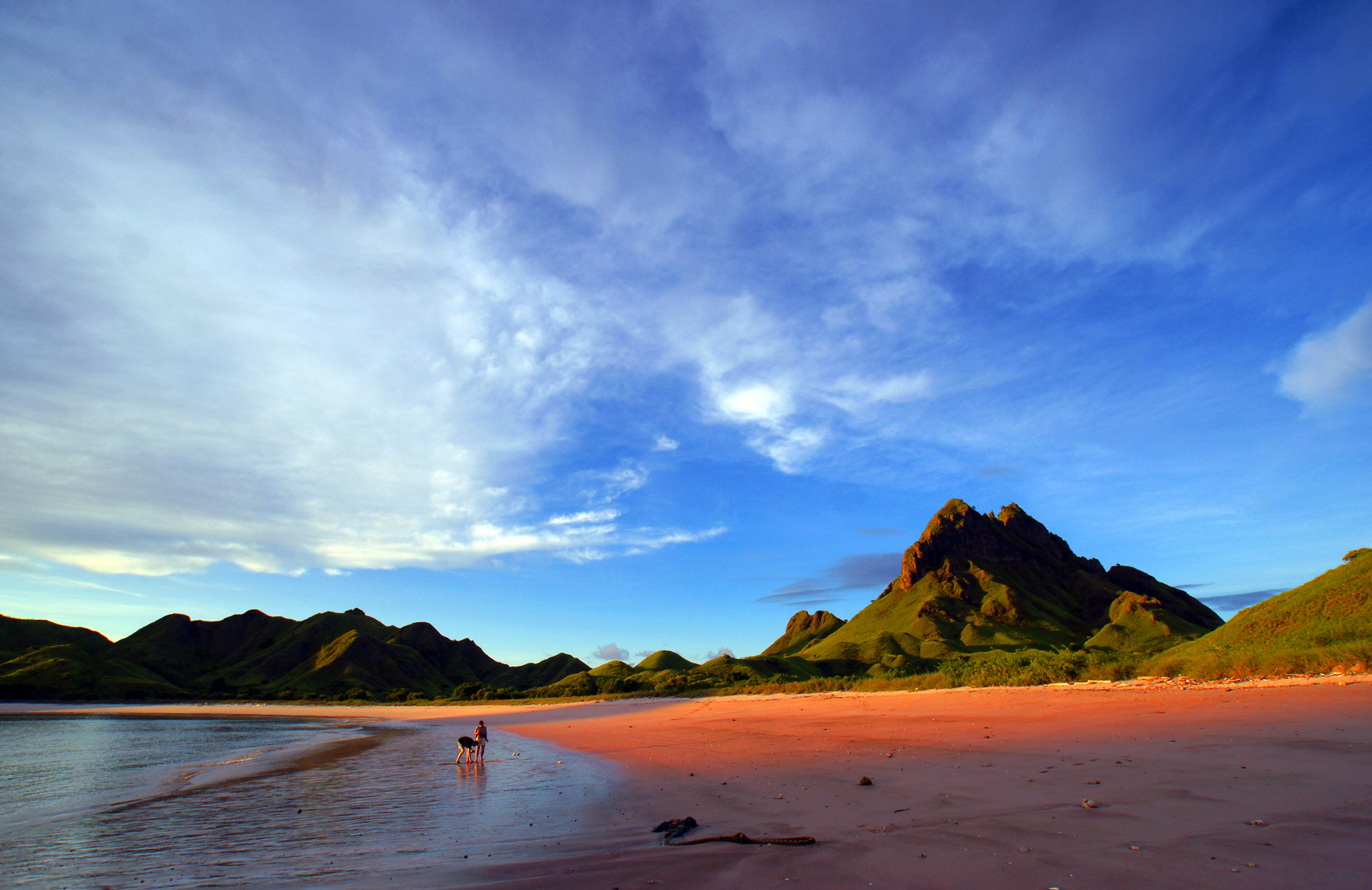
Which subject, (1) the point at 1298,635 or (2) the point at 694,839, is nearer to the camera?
(2) the point at 694,839

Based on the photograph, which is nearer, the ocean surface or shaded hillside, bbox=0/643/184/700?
the ocean surface

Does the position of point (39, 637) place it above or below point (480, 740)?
above

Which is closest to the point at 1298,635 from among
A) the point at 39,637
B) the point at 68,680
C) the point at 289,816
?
the point at 289,816

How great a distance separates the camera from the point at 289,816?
1364 centimetres

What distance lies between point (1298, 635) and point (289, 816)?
37.3 metres

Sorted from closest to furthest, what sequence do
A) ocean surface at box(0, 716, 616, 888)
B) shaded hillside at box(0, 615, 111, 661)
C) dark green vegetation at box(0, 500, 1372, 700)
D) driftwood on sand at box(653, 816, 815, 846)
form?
driftwood on sand at box(653, 816, 815, 846) < ocean surface at box(0, 716, 616, 888) < dark green vegetation at box(0, 500, 1372, 700) < shaded hillside at box(0, 615, 111, 661)

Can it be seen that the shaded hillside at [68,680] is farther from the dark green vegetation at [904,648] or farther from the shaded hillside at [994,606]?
the shaded hillside at [994,606]

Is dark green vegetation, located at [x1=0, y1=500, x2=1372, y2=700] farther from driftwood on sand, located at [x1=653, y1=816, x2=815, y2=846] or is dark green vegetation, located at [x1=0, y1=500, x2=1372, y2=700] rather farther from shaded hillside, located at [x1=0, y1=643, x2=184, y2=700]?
driftwood on sand, located at [x1=653, y1=816, x2=815, y2=846]

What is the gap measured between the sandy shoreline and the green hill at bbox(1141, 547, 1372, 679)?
3.55m

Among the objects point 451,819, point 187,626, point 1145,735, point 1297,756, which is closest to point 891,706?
point 1145,735

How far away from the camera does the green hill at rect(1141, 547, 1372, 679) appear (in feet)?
68.9

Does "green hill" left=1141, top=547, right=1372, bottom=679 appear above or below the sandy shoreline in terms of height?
above

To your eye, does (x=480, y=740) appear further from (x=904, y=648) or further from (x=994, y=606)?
(x=994, y=606)

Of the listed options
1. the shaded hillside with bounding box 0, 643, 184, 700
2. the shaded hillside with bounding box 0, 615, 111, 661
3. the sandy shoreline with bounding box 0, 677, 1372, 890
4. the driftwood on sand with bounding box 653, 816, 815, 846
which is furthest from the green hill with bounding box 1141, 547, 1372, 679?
the shaded hillside with bounding box 0, 615, 111, 661
